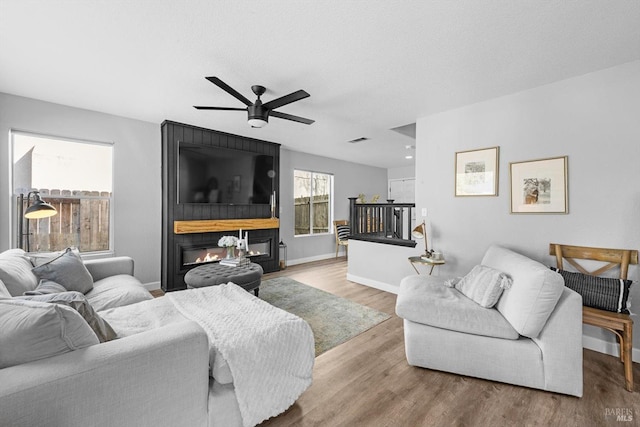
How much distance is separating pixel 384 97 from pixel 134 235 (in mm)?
3937

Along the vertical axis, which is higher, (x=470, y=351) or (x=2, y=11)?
(x=2, y=11)

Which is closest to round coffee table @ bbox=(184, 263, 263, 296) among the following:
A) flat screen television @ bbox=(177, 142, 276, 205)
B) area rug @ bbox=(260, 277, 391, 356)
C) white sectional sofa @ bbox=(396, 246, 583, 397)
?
area rug @ bbox=(260, 277, 391, 356)

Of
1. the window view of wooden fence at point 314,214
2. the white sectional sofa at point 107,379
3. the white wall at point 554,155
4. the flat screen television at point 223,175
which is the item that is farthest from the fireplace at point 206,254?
the white wall at point 554,155

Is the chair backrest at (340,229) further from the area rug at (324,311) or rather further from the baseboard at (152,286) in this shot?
the baseboard at (152,286)

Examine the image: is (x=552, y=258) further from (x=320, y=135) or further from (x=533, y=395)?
(x=320, y=135)

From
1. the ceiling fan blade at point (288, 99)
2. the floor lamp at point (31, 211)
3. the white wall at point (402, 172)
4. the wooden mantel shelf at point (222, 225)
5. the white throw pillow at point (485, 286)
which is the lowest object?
the white throw pillow at point (485, 286)

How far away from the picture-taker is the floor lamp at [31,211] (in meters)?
A: 2.40

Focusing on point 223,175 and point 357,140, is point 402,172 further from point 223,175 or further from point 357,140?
point 223,175

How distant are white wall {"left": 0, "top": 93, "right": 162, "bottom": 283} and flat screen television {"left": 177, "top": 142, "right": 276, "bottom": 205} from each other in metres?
0.43

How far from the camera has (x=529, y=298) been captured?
70.8 inches

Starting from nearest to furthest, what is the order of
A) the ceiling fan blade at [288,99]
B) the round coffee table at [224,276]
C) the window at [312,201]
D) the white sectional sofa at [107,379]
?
1. the white sectional sofa at [107,379]
2. the ceiling fan blade at [288,99]
3. the round coffee table at [224,276]
4. the window at [312,201]

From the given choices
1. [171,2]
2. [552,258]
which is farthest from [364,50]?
[552,258]

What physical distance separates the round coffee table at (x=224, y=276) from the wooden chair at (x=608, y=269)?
299 centimetres

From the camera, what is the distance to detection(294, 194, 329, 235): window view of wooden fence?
6.15 m
